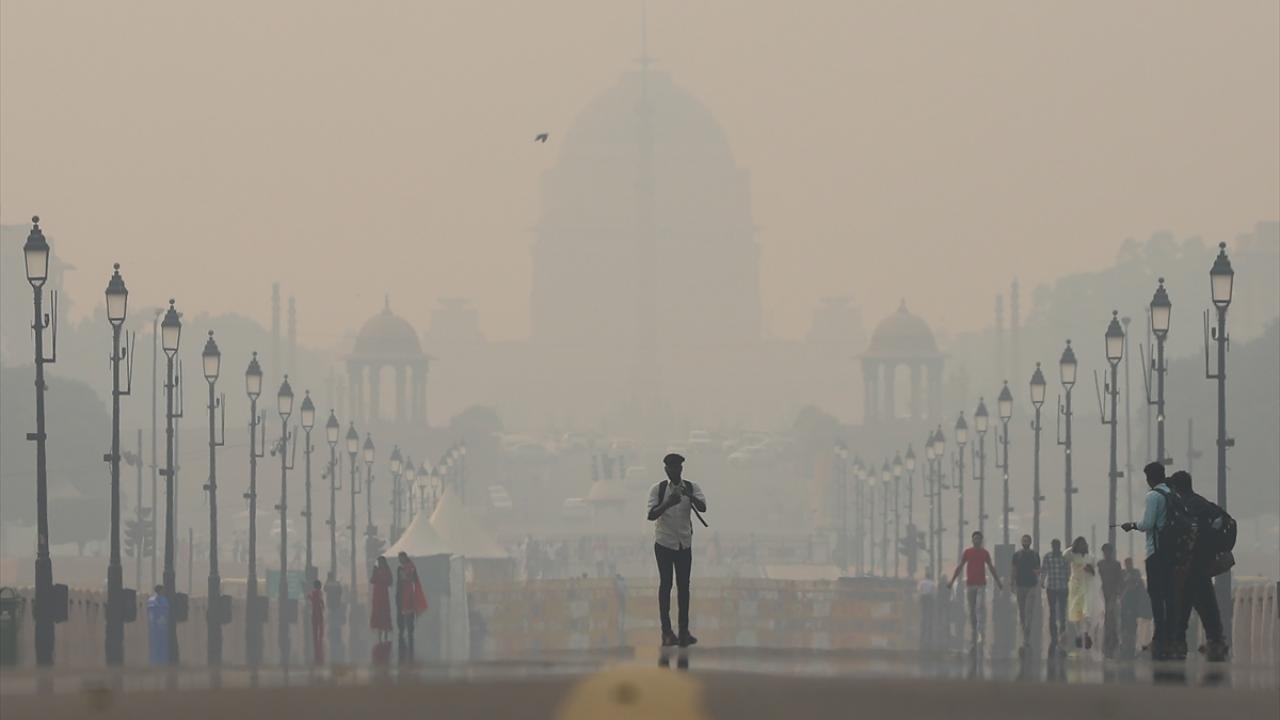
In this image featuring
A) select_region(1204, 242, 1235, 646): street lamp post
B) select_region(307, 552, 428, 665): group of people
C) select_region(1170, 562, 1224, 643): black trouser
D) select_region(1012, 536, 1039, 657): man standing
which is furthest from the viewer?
select_region(307, 552, 428, 665): group of people

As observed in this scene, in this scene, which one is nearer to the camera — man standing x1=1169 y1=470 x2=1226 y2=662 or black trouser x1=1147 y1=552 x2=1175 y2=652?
man standing x1=1169 y1=470 x2=1226 y2=662

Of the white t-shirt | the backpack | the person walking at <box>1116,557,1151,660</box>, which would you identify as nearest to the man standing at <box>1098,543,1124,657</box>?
the person walking at <box>1116,557,1151,660</box>

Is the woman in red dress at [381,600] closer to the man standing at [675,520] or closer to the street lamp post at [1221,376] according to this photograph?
the street lamp post at [1221,376]


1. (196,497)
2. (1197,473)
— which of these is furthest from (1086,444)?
(1197,473)

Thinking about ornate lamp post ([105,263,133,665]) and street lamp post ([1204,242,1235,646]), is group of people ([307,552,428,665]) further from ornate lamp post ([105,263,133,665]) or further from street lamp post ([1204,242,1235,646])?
street lamp post ([1204,242,1235,646])

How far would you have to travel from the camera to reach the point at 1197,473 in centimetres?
12725

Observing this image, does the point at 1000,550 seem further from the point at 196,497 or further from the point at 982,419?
the point at 196,497

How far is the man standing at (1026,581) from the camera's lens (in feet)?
143

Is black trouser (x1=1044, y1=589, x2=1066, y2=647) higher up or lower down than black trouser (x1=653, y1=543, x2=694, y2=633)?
lower down

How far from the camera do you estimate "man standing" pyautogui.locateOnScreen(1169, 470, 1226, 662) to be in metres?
31.5

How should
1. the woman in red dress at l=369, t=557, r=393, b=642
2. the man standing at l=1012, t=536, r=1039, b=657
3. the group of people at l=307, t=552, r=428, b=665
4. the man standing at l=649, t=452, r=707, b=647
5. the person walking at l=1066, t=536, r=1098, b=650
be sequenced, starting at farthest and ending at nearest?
the woman in red dress at l=369, t=557, r=393, b=642
the group of people at l=307, t=552, r=428, b=665
the man standing at l=1012, t=536, r=1039, b=657
the person walking at l=1066, t=536, r=1098, b=650
the man standing at l=649, t=452, r=707, b=647

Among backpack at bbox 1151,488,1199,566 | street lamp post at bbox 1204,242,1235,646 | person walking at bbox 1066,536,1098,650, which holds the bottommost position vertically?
person walking at bbox 1066,536,1098,650

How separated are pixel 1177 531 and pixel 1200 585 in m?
0.76

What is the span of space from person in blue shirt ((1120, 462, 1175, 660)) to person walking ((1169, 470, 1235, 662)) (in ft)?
0.34
